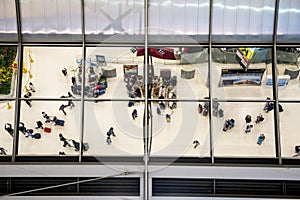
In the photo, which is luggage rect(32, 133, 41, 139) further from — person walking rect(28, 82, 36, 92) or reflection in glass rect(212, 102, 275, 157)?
reflection in glass rect(212, 102, 275, 157)

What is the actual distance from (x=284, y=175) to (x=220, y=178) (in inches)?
52.1

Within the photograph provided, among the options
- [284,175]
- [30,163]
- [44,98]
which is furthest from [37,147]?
[284,175]

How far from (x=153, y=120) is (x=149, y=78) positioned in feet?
3.08

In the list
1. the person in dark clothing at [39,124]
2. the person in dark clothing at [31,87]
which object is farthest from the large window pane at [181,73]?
the person in dark clothing at [31,87]

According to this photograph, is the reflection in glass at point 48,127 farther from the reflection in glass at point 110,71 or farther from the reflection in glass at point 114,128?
the reflection in glass at point 110,71

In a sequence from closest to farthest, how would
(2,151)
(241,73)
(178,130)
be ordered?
1. (178,130)
2. (2,151)
3. (241,73)

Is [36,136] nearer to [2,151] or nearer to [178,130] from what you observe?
[2,151]

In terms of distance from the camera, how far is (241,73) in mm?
8672

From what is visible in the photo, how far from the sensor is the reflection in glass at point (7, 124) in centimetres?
827

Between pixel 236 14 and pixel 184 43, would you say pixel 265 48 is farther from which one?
pixel 184 43

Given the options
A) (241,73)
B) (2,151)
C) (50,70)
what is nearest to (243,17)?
(241,73)

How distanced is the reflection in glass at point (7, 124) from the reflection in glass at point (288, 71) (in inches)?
237

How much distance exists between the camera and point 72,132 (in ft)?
27.5

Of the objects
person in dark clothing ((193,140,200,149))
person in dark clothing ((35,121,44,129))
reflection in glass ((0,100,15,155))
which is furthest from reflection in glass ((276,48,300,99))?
reflection in glass ((0,100,15,155))
